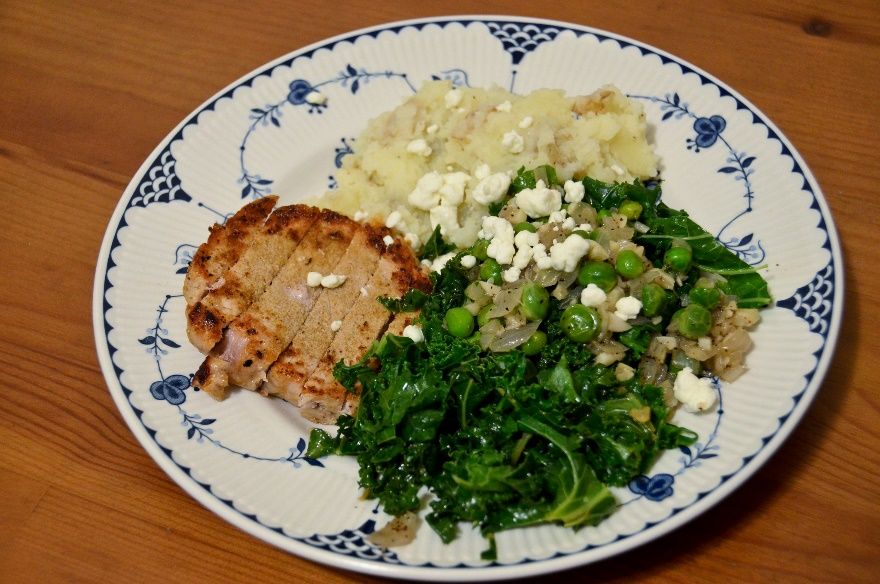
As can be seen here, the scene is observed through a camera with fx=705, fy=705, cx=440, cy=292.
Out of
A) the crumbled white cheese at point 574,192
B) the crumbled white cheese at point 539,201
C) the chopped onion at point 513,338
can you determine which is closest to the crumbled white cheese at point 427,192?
the crumbled white cheese at point 539,201

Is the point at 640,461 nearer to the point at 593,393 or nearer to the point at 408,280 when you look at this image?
the point at 593,393

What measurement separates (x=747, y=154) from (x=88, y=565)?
435 cm

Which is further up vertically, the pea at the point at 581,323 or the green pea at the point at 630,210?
the green pea at the point at 630,210

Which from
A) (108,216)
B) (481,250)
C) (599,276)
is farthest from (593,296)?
(108,216)

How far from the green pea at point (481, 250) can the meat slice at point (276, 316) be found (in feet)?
2.55

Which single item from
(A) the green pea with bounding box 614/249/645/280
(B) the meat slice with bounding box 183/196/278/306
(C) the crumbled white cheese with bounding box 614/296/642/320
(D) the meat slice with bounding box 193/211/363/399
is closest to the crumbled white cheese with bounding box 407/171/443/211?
(D) the meat slice with bounding box 193/211/363/399

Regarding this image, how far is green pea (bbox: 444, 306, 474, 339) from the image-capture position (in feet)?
12.7

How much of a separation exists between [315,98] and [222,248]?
56.8 inches

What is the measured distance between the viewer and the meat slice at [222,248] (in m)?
4.15

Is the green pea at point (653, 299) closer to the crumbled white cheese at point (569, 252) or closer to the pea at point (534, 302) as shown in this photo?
the crumbled white cheese at point (569, 252)

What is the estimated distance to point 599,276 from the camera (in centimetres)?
376

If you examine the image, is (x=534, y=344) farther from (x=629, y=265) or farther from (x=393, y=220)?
(x=393, y=220)

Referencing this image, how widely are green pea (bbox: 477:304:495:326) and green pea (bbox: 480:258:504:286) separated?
0.50ft

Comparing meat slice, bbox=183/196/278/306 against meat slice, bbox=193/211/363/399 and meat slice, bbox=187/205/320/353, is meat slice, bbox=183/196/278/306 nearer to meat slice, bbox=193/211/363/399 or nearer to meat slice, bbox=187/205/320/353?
meat slice, bbox=187/205/320/353
